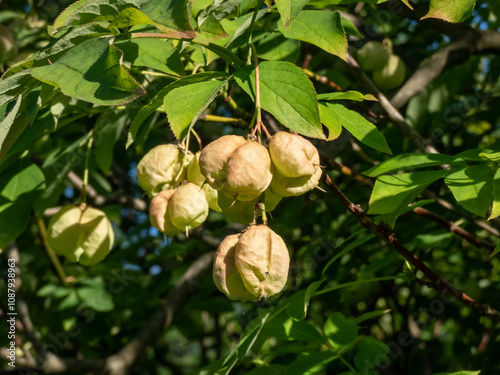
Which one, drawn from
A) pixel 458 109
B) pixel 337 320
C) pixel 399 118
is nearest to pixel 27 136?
pixel 337 320

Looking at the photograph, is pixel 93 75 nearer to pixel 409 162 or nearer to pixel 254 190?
pixel 254 190

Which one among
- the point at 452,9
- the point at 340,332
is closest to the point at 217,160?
the point at 452,9

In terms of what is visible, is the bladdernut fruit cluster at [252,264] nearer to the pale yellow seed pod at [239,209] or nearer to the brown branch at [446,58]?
the pale yellow seed pod at [239,209]

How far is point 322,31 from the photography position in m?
1.18

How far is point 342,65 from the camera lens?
2.47 metres

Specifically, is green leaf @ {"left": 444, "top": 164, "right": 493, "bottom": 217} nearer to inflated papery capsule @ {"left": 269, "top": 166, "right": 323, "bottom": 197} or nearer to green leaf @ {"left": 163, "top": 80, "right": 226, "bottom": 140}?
inflated papery capsule @ {"left": 269, "top": 166, "right": 323, "bottom": 197}

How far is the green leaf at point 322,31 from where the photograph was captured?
1.13m

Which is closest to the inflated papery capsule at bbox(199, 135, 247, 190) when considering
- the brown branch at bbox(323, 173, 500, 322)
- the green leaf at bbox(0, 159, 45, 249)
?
the brown branch at bbox(323, 173, 500, 322)

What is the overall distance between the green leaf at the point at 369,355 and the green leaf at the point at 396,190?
0.47 metres

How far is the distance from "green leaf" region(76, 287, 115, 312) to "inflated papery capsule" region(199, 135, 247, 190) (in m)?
1.95

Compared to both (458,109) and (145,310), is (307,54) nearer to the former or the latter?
(458,109)

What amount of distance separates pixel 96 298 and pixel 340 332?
5.44ft

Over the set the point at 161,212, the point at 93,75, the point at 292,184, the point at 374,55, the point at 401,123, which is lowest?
the point at 374,55

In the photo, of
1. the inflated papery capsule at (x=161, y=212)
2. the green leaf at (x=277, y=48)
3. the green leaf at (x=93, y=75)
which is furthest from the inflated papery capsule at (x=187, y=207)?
the green leaf at (x=277, y=48)
